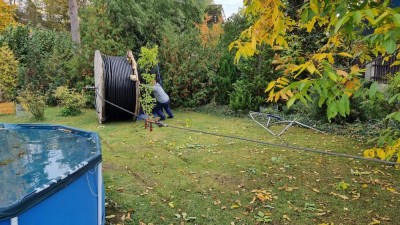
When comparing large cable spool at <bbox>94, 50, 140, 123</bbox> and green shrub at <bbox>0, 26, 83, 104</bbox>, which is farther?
green shrub at <bbox>0, 26, 83, 104</bbox>

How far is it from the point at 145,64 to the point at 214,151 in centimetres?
416

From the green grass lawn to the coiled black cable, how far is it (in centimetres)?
185

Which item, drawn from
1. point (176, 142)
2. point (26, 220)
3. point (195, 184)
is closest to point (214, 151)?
point (176, 142)

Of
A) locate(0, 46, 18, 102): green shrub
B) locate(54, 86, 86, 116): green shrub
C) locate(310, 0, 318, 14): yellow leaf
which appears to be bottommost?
locate(54, 86, 86, 116): green shrub

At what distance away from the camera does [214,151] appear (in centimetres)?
720

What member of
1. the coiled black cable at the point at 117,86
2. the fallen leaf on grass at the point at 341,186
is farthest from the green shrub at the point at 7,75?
the fallen leaf on grass at the point at 341,186

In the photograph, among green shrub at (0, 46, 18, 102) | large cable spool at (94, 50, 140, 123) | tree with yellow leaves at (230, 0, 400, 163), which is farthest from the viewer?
green shrub at (0, 46, 18, 102)

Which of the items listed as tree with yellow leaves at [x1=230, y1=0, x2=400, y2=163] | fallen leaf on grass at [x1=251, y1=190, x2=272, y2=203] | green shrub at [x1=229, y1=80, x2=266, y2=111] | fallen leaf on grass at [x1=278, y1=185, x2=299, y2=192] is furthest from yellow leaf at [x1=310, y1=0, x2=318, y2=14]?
green shrub at [x1=229, y1=80, x2=266, y2=111]

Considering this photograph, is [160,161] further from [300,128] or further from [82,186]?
[300,128]

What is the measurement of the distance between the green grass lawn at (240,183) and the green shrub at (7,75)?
7.99 meters

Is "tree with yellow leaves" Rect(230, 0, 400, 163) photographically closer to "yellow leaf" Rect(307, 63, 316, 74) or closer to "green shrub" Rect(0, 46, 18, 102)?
"yellow leaf" Rect(307, 63, 316, 74)

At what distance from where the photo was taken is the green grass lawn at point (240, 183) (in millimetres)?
4348

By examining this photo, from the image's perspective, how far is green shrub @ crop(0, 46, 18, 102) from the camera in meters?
13.8

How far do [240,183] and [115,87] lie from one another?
5.71m
